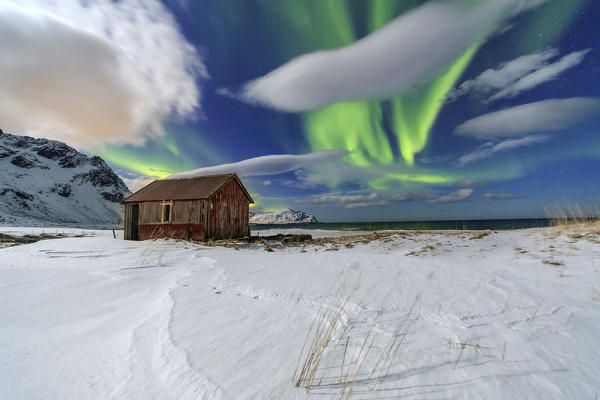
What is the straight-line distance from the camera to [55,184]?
70062mm

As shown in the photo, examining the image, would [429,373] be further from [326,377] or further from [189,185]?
[189,185]

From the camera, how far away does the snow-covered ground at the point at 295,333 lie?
1.49 m

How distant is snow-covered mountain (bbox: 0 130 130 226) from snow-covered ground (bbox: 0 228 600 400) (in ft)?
224

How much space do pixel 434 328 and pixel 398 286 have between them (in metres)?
1.45

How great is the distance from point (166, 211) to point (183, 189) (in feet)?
6.56

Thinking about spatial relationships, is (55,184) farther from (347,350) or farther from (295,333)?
(347,350)

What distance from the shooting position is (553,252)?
18.4 feet

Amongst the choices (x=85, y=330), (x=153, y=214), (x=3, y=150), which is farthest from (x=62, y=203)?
(x=85, y=330)

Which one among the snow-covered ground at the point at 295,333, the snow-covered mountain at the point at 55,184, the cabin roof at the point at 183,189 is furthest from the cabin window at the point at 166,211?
the snow-covered mountain at the point at 55,184

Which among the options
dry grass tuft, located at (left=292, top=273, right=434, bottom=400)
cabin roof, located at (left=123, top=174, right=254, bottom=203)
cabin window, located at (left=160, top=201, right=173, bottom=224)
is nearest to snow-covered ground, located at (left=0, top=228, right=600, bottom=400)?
dry grass tuft, located at (left=292, top=273, right=434, bottom=400)

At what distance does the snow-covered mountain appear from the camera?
57.1 m

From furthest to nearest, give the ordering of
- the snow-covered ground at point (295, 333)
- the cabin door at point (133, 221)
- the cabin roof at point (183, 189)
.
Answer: the cabin door at point (133, 221) < the cabin roof at point (183, 189) < the snow-covered ground at point (295, 333)

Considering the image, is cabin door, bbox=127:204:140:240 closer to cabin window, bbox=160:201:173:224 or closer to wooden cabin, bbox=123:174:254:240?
wooden cabin, bbox=123:174:254:240

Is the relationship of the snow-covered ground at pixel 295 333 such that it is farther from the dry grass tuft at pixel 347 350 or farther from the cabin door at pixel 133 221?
the cabin door at pixel 133 221
